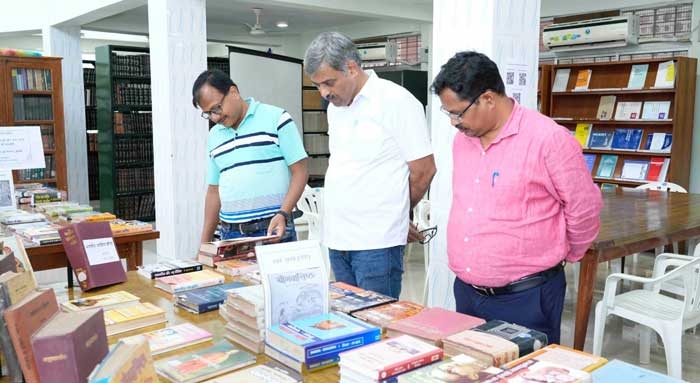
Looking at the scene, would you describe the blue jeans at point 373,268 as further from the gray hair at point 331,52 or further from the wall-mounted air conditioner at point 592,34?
the wall-mounted air conditioner at point 592,34

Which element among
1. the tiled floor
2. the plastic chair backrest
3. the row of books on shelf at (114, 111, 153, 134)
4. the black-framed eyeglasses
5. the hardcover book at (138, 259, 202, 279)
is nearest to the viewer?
the hardcover book at (138, 259, 202, 279)

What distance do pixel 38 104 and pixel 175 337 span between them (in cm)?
583

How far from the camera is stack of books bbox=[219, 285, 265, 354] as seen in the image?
1536 mm

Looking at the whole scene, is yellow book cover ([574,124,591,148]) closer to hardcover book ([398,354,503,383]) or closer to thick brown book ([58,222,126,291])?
thick brown book ([58,222,126,291])

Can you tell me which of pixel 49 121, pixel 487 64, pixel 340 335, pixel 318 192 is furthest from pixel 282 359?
pixel 49 121

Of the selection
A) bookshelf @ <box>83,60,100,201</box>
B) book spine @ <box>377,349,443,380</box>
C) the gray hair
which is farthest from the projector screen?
book spine @ <box>377,349,443,380</box>

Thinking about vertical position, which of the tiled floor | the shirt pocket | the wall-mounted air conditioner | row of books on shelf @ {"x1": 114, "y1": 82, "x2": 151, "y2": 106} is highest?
the wall-mounted air conditioner

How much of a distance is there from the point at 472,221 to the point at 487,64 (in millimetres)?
500

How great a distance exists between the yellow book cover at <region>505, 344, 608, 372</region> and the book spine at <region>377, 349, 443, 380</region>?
0.16 meters

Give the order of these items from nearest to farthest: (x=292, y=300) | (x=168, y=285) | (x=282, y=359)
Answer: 1. (x=282, y=359)
2. (x=292, y=300)
3. (x=168, y=285)

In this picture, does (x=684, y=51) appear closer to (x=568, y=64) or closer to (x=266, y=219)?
(x=568, y=64)

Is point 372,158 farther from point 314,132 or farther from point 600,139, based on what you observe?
point 314,132

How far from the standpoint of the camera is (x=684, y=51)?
260 inches

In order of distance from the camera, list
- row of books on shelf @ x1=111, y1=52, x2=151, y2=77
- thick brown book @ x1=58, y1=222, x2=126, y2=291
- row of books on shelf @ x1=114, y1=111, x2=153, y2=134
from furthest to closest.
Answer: row of books on shelf @ x1=114, y1=111, x2=153, y2=134 → row of books on shelf @ x1=111, y1=52, x2=151, y2=77 → thick brown book @ x1=58, y1=222, x2=126, y2=291
